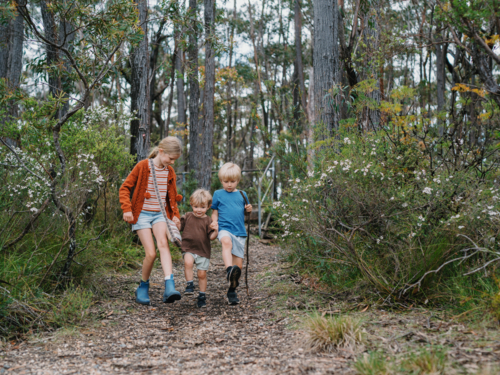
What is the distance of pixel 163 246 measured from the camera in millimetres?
3922

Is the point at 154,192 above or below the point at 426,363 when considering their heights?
above

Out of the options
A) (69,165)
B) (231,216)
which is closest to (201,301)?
(231,216)

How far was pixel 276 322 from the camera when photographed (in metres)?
3.47

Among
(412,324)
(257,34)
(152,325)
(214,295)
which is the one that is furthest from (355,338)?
(257,34)

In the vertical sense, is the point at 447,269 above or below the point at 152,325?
above

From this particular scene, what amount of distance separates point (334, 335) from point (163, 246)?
1.92 meters

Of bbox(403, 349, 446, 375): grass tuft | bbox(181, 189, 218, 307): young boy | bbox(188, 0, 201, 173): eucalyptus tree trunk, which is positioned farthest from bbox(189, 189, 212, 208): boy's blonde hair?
bbox(188, 0, 201, 173): eucalyptus tree trunk

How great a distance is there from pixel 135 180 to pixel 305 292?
207 cm

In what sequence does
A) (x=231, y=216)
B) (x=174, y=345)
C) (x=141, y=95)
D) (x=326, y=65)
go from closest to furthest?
(x=174, y=345) → (x=231, y=216) → (x=326, y=65) → (x=141, y=95)

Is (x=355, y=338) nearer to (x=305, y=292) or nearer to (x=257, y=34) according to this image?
(x=305, y=292)

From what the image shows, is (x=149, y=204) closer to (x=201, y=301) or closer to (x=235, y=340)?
(x=201, y=301)

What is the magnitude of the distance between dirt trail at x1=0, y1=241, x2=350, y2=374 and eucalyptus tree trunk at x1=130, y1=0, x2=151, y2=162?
2973mm

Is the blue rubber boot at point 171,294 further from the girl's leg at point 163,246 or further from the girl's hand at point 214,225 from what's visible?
the girl's hand at point 214,225

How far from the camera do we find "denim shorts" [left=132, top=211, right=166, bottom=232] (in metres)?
3.97
